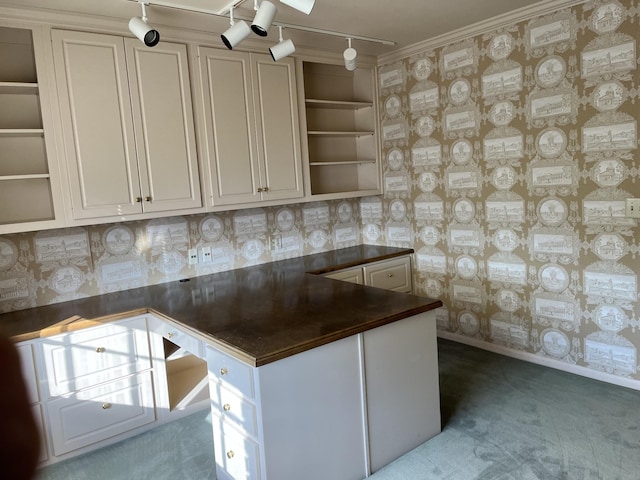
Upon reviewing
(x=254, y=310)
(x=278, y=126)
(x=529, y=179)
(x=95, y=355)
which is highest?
(x=278, y=126)

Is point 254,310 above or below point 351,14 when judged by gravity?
below

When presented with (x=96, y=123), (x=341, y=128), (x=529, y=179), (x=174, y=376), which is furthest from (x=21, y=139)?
(x=529, y=179)

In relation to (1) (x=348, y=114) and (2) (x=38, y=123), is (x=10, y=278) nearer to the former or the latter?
(2) (x=38, y=123)

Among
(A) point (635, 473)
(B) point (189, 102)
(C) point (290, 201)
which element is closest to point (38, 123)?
(B) point (189, 102)

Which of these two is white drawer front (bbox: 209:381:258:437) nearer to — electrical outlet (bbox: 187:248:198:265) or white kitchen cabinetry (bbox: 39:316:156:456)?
white kitchen cabinetry (bbox: 39:316:156:456)

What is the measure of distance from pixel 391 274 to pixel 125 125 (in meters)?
2.22

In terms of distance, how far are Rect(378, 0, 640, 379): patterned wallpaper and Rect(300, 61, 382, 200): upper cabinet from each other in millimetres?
157

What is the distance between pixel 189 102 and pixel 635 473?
3015 mm

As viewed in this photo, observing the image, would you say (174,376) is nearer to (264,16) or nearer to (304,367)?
(304,367)

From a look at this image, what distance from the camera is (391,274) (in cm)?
384

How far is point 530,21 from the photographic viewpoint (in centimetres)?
300

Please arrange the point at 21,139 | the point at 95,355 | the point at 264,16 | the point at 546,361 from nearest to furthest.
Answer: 1. the point at 264,16
2. the point at 95,355
3. the point at 21,139
4. the point at 546,361

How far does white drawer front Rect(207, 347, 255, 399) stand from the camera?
6.01ft

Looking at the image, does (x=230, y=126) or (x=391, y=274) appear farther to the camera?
(x=391, y=274)
